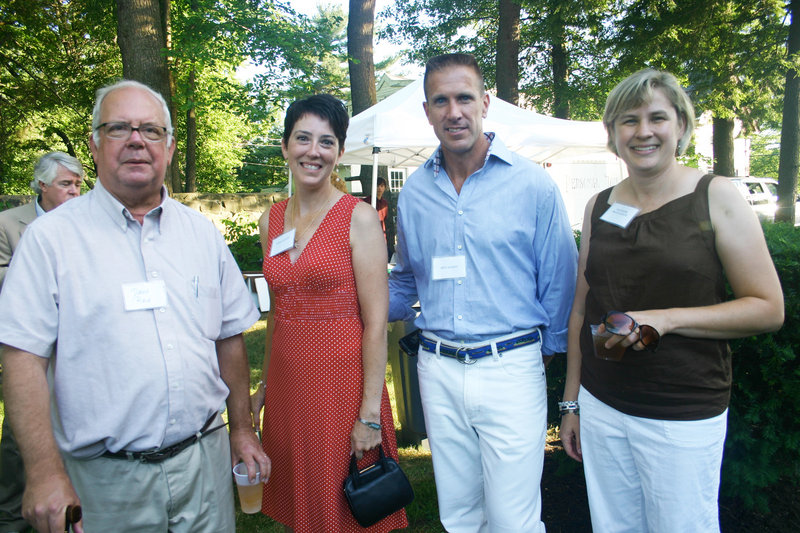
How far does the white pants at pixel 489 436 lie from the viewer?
6.20 ft

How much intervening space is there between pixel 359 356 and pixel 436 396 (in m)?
0.35

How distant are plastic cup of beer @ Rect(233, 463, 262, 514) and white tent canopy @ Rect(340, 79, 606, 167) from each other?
5.14 meters

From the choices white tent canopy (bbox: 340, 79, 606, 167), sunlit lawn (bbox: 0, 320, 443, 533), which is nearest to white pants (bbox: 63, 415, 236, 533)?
sunlit lawn (bbox: 0, 320, 443, 533)

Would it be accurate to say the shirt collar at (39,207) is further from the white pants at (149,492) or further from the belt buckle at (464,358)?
the belt buckle at (464,358)

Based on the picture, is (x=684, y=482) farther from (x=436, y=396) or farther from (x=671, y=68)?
(x=671, y=68)

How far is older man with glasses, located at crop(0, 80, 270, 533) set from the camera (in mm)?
1423

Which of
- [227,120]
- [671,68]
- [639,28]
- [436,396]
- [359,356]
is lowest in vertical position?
[436,396]

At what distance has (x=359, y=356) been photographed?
2.00m

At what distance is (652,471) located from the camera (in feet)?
5.32

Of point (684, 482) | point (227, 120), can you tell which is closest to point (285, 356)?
point (684, 482)

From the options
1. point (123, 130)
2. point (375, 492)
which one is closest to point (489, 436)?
point (375, 492)

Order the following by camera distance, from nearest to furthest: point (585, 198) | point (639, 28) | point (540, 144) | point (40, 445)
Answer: point (40, 445)
point (540, 144)
point (639, 28)
point (585, 198)

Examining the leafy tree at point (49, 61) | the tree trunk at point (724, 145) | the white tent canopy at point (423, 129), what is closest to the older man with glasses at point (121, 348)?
the white tent canopy at point (423, 129)

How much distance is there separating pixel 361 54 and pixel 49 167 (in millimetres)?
7228
